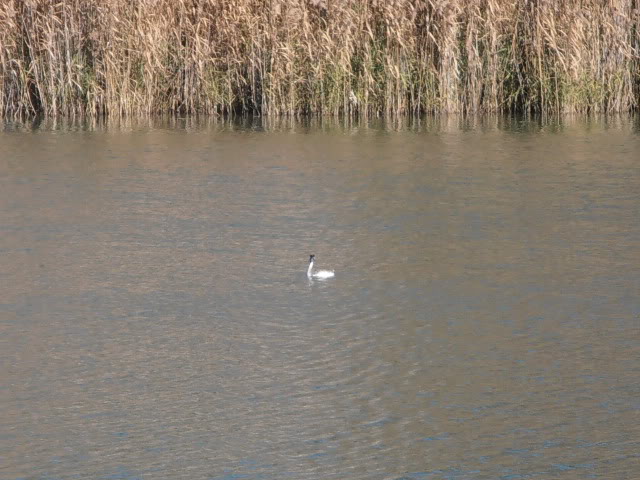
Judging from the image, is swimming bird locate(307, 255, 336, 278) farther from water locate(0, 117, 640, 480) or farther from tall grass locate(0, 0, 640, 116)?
tall grass locate(0, 0, 640, 116)

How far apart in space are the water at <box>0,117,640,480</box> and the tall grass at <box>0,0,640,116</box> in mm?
3525

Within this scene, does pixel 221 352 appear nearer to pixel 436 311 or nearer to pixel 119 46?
pixel 436 311

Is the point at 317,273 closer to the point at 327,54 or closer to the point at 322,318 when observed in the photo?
the point at 322,318

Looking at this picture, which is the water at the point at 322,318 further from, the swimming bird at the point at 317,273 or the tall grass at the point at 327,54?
the tall grass at the point at 327,54

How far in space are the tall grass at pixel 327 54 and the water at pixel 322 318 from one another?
353 cm

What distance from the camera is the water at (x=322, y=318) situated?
17.7ft

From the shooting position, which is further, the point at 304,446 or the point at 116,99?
the point at 116,99

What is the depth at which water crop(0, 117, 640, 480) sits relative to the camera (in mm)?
5383

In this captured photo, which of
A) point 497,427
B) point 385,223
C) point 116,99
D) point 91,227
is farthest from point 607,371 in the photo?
point 116,99

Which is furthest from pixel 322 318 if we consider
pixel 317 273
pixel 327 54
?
pixel 327 54

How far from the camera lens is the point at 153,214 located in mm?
10594

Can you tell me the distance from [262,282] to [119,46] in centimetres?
929

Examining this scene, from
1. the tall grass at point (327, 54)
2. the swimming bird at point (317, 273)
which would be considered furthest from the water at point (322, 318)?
the tall grass at point (327, 54)

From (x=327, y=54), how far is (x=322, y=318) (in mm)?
9680
